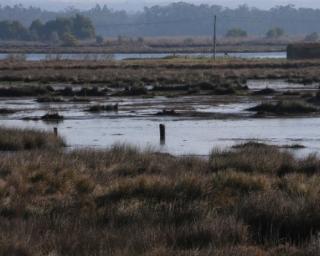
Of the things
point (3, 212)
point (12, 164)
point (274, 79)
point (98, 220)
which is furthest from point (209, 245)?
point (274, 79)

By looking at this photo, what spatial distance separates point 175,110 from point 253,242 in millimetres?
32388

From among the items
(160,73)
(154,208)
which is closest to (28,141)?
(154,208)

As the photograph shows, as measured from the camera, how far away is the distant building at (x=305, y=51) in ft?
425

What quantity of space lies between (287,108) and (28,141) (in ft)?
59.7

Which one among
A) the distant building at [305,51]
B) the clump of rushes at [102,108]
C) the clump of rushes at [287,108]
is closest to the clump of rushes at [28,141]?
the clump of rushes at [102,108]

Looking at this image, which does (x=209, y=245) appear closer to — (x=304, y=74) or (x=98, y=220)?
(x=98, y=220)

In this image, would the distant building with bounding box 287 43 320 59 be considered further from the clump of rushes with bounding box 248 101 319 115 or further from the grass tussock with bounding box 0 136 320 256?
the grass tussock with bounding box 0 136 320 256

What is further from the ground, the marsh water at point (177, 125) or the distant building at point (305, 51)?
the marsh water at point (177, 125)

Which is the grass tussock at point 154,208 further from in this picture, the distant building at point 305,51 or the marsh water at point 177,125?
the distant building at point 305,51

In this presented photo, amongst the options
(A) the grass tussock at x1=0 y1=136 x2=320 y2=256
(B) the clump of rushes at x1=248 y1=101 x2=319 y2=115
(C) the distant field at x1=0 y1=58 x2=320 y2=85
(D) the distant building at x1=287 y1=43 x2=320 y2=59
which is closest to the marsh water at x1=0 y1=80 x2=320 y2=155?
(B) the clump of rushes at x1=248 y1=101 x2=319 y2=115

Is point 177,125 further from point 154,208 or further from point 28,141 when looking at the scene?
point 154,208

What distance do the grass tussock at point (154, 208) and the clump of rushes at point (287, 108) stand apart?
2220 cm

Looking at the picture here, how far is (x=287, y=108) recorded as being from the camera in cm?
4212

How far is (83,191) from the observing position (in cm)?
1553
